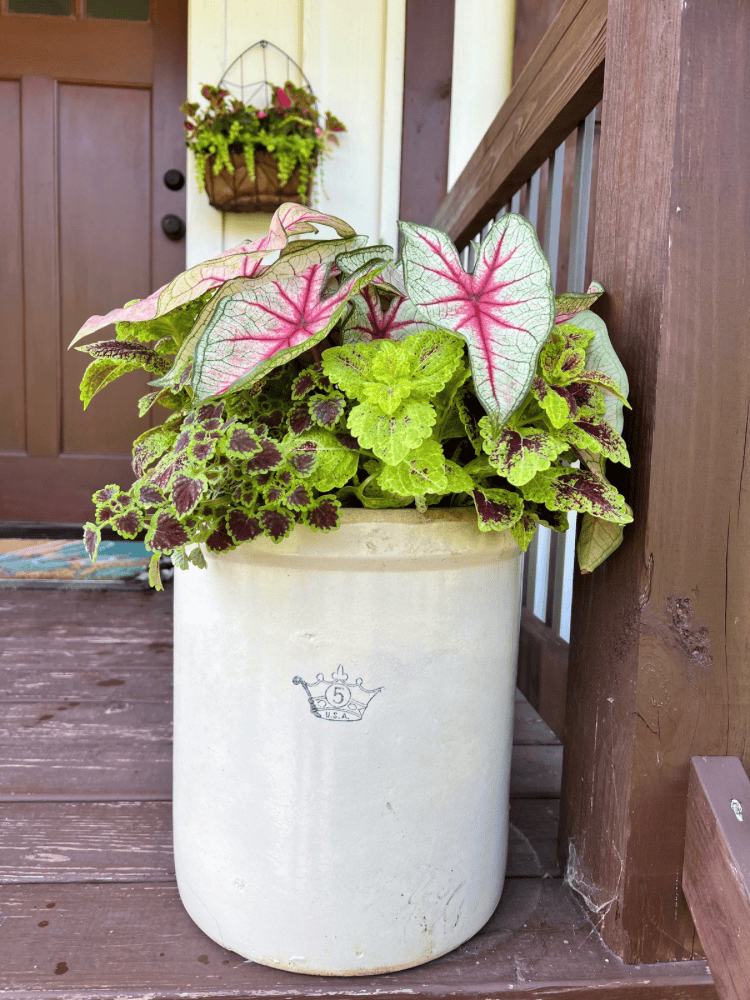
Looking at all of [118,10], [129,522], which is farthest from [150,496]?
[118,10]

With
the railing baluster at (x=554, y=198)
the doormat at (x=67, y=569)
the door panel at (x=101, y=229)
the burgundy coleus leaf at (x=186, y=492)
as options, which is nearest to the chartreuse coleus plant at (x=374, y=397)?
the burgundy coleus leaf at (x=186, y=492)

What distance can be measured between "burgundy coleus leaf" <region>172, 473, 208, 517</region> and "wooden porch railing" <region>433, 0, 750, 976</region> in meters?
0.37

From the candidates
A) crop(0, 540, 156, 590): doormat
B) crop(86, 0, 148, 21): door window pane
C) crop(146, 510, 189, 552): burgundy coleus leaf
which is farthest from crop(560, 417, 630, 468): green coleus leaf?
crop(86, 0, 148, 21): door window pane

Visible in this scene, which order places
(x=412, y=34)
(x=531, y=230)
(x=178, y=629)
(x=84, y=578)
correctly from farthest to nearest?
1. (x=412, y=34)
2. (x=84, y=578)
3. (x=178, y=629)
4. (x=531, y=230)

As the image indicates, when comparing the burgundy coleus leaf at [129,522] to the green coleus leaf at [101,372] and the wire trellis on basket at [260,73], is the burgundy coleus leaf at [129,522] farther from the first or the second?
the wire trellis on basket at [260,73]

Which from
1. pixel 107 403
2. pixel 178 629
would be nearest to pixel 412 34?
pixel 107 403

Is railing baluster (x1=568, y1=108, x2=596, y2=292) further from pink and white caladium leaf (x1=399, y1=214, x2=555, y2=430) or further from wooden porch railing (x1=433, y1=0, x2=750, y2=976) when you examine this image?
pink and white caladium leaf (x1=399, y1=214, x2=555, y2=430)

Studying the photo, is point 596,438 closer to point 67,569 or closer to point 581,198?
point 581,198

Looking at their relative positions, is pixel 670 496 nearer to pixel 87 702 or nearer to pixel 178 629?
pixel 178 629

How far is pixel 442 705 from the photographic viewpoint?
1.98ft

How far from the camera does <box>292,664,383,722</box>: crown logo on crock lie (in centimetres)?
58

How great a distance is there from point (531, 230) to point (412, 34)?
198cm

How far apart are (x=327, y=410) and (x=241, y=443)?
80 millimetres

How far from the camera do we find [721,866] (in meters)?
0.57
